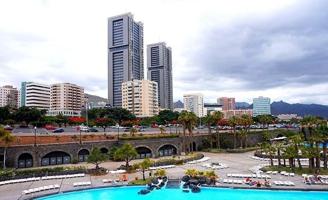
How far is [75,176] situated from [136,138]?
63.9ft

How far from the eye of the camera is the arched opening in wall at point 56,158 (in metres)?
51.4

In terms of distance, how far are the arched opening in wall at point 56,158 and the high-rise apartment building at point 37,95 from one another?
447 ft

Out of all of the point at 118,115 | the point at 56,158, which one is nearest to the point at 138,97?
the point at 118,115

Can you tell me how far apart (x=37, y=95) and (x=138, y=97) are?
57.4 meters

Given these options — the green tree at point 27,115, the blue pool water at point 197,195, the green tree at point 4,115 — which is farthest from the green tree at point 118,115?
the blue pool water at point 197,195

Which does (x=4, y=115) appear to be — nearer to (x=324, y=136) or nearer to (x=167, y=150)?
(x=167, y=150)

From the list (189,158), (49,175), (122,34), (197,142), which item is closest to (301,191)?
(189,158)

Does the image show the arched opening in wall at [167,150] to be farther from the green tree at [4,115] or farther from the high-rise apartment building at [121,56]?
the high-rise apartment building at [121,56]

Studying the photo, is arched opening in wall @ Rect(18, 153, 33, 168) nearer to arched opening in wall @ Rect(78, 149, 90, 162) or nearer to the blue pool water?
arched opening in wall @ Rect(78, 149, 90, 162)

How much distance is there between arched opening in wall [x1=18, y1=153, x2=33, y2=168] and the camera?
48.7 meters

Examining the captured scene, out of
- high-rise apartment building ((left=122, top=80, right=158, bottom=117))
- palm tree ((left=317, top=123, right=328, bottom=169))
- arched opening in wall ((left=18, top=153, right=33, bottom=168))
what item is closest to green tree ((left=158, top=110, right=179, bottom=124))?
high-rise apartment building ((left=122, top=80, right=158, bottom=117))

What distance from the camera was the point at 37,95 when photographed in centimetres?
18412

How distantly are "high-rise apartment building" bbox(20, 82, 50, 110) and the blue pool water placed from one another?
15627cm

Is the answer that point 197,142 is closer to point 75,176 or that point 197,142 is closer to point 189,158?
point 189,158
